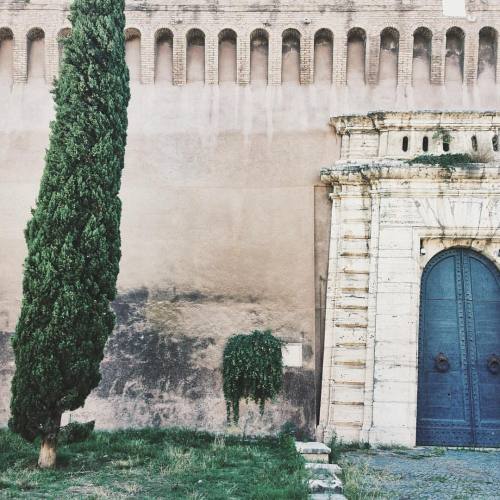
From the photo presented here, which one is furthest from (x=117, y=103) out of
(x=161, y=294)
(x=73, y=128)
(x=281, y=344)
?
(x=281, y=344)

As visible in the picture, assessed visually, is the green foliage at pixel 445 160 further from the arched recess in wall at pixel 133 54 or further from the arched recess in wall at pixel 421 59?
the arched recess in wall at pixel 133 54

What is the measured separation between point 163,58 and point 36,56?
6.16ft

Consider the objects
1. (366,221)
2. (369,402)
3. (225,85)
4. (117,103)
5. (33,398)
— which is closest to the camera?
(33,398)

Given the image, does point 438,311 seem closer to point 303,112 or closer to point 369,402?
point 369,402

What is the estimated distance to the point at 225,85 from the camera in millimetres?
10984

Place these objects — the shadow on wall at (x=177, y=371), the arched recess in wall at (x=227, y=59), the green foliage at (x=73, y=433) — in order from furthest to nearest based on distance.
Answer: the arched recess in wall at (x=227, y=59)
the shadow on wall at (x=177, y=371)
the green foliage at (x=73, y=433)

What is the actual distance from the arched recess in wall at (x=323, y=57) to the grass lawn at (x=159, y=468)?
5.12m

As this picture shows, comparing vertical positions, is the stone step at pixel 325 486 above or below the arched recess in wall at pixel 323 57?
below

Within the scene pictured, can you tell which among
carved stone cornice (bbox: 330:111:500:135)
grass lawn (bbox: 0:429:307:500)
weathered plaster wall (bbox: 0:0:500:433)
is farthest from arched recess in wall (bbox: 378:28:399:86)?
grass lawn (bbox: 0:429:307:500)

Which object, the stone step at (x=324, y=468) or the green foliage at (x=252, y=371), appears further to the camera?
the green foliage at (x=252, y=371)

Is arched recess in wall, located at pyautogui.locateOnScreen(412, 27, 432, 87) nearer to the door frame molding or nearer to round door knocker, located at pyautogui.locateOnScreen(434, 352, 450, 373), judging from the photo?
the door frame molding

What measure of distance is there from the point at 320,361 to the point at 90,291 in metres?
3.59

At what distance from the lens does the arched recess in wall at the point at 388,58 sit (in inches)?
427

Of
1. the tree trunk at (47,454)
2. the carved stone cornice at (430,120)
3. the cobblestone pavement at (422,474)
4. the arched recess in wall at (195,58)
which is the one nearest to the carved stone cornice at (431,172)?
the carved stone cornice at (430,120)
